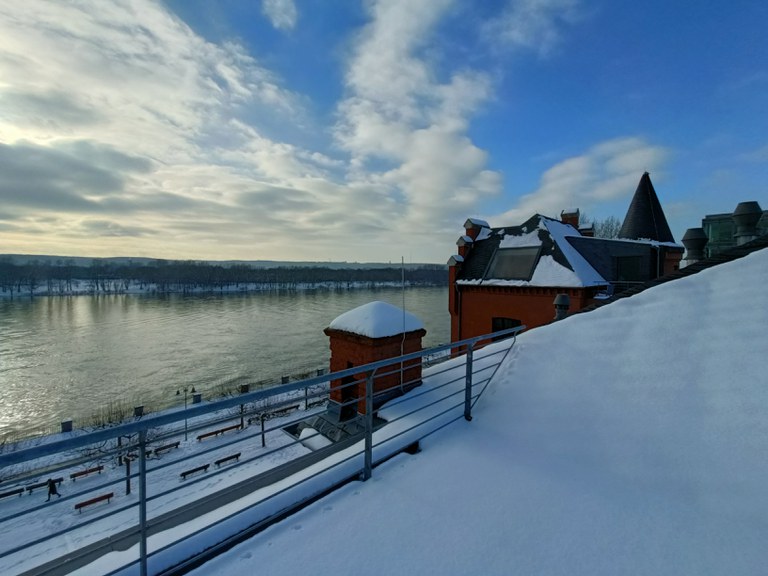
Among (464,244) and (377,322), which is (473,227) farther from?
(377,322)

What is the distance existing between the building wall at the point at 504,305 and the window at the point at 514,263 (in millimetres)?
644

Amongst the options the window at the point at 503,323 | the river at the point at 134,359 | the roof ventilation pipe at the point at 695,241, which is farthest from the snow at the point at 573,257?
the river at the point at 134,359

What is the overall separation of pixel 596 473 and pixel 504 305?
12.3m

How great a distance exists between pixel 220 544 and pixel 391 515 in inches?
48.2

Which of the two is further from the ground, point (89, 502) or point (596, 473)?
point (596, 473)

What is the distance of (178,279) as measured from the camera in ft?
345

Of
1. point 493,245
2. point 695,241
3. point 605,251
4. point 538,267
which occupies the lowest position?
point 538,267

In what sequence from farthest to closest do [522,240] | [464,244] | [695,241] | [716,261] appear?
[464,244] < [522,240] < [695,241] < [716,261]

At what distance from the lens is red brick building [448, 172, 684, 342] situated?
13766 mm

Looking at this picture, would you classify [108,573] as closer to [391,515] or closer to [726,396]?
[391,515]

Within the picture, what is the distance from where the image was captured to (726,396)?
3.61 m

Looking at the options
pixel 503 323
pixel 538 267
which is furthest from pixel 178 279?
pixel 538 267

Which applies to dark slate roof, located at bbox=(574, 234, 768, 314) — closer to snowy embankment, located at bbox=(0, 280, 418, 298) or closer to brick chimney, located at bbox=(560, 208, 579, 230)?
brick chimney, located at bbox=(560, 208, 579, 230)

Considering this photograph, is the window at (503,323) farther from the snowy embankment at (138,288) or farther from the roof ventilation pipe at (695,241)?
the snowy embankment at (138,288)
